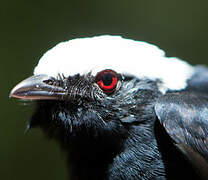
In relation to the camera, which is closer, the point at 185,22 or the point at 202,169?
the point at 202,169

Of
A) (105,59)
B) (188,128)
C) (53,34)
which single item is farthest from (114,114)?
(53,34)

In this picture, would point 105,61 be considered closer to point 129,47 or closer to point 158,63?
point 129,47

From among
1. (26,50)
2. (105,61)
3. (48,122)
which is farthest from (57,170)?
(105,61)

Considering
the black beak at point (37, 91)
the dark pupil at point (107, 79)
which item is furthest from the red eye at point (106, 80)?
the black beak at point (37, 91)

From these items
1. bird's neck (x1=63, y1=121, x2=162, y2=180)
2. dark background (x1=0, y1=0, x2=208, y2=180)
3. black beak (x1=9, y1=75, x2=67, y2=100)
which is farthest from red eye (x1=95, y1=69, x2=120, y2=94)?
dark background (x1=0, y1=0, x2=208, y2=180)

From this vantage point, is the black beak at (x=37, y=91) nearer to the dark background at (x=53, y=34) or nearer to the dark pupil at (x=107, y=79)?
the dark pupil at (x=107, y=79)

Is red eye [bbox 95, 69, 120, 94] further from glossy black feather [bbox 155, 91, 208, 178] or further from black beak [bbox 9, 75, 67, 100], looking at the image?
glossy black feather [bbox 155, 91, 208, 178]

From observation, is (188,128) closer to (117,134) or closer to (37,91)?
(117,134)
